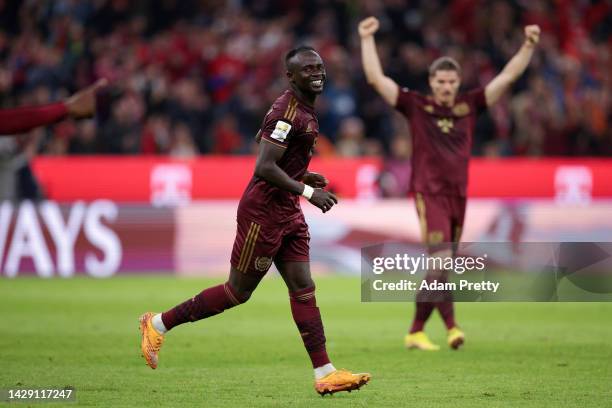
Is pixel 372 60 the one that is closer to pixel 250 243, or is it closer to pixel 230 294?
pixel 250 243

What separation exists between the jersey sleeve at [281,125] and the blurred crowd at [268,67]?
496 inches

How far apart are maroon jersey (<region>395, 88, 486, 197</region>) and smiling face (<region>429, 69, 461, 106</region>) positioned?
10cm

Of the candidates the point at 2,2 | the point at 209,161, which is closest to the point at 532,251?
the point at 209,161

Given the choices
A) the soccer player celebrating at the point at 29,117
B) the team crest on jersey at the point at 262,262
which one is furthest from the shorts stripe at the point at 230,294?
the soccer player celebrating at the point at 29,117

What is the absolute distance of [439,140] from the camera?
11.0 metres

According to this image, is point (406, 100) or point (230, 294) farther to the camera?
point (406, 100)

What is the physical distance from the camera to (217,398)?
315 inches

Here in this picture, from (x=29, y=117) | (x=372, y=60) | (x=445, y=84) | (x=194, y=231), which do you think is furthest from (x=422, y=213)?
(x=194, y=231)

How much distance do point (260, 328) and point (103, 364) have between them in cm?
308

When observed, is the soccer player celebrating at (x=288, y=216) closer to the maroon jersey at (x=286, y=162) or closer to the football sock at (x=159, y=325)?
the maroon jersey at (x=286, y=162)

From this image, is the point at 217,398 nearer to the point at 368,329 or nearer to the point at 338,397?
the point at 338,397

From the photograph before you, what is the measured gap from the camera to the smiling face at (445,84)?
11.0m

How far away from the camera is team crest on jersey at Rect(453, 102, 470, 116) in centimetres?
1111

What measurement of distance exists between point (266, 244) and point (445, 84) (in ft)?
11.5
